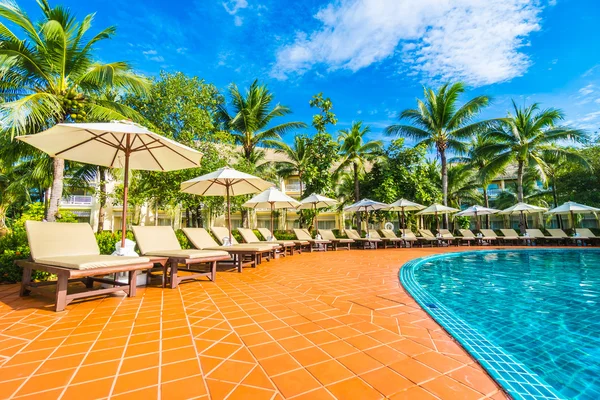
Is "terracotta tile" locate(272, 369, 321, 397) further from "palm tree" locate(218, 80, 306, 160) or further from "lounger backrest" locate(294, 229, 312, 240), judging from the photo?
"palm tree" locate(218, 80, 306, 160)

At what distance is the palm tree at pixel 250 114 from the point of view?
665 inches

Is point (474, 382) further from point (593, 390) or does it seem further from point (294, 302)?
point (294, 302)

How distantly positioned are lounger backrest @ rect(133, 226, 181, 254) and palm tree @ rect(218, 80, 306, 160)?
39.5 feet

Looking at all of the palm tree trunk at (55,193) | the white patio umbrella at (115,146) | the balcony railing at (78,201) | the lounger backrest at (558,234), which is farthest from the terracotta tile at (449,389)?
the balcony railing at (78,201)

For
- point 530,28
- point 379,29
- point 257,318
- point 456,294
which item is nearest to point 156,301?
point 257,318

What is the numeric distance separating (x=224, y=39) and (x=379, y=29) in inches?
349

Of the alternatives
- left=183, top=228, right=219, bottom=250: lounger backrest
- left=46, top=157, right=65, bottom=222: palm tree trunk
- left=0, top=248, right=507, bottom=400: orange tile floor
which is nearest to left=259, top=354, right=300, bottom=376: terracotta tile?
left=0, top=248, right=507, bottom=400: orange tile floor

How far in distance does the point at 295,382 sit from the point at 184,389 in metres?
0.66

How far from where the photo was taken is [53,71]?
780 centimetres

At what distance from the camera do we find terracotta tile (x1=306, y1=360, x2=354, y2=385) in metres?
1.74

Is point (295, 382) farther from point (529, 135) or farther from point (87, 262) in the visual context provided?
point (529, 135)

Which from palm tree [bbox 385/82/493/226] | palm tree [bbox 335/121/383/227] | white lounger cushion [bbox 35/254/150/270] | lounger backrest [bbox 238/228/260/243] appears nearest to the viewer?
white lounger cushion [bbox 35/254/150/270]

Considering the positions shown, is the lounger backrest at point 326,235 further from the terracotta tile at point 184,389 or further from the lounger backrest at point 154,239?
the terracotta tile at point 184,389

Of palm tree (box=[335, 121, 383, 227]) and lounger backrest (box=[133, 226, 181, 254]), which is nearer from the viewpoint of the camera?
lounger backrest (box=[133, 226, 181, 254])
